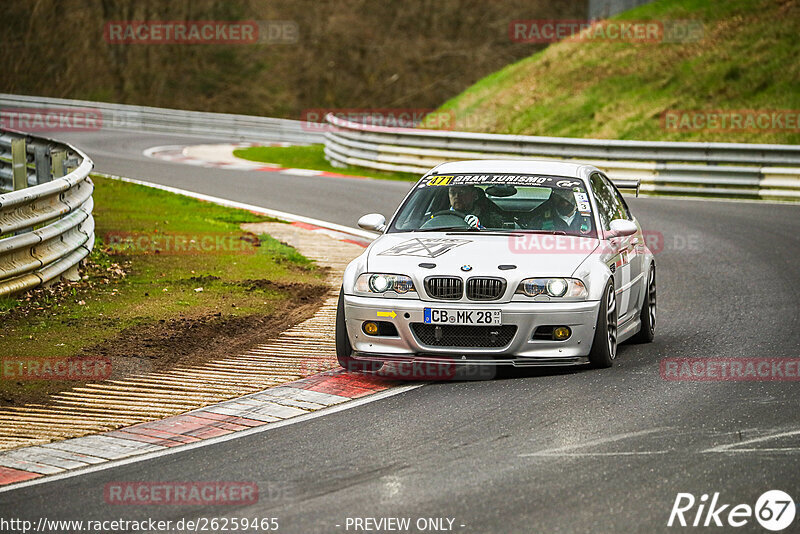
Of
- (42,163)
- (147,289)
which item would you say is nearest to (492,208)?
(147,289)

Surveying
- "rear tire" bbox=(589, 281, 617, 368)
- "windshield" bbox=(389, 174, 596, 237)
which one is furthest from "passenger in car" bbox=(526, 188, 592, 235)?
"rear tire" bbox=(589, 281, 617, 368)

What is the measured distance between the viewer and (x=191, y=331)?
977 cm

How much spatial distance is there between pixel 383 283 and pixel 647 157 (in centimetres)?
1562

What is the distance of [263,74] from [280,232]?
47.4 m

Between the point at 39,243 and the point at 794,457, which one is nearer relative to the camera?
the point at 794,457

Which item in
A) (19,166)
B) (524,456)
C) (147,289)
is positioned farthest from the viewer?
(19,166)

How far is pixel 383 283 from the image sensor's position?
8.12 m

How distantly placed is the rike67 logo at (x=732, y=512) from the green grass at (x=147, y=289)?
15.4ft

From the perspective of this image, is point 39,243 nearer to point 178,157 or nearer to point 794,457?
point 794,457

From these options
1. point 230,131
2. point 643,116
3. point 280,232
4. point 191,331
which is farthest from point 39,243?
point 230,131

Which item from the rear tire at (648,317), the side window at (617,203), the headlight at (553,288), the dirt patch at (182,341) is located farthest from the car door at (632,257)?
the dirt patch at (182,341)

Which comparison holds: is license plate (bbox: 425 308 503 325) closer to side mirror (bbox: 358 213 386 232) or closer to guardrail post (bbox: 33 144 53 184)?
side mirror (bbox: 358 213 386 232)

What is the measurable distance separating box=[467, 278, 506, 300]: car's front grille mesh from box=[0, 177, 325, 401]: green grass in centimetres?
307

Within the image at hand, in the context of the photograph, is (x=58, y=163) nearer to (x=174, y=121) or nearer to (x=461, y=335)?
(x=461, y=335)
